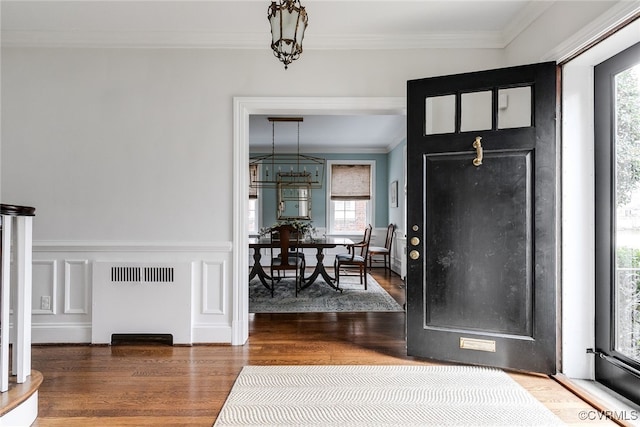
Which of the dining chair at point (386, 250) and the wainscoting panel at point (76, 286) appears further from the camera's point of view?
the dining chair at point (386, 250)

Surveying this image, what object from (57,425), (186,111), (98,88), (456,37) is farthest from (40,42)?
(456,37)

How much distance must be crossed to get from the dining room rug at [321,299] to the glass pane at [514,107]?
7.73 feet

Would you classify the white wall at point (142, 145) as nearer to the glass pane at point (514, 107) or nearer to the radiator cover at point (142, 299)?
the radiator cover at point (142, 299)

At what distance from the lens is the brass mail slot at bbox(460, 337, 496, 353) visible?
2451 millimetres

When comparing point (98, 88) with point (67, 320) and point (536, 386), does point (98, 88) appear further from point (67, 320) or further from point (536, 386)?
point (536, 386)

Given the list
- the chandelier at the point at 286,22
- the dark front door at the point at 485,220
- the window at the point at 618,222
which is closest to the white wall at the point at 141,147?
the dark front door at the point at 485,220

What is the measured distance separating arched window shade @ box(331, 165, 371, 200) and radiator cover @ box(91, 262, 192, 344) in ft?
16.4

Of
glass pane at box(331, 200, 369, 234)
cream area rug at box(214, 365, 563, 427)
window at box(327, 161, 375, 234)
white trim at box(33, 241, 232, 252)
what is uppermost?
window at box(327, 161, 375, 234)

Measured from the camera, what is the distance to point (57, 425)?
183 centimetres

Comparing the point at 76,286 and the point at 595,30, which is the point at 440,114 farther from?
the point at 76,286

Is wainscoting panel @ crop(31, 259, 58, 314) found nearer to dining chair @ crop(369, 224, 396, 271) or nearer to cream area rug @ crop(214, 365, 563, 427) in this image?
cream area rug @ crop(214, 365, 563, 427)

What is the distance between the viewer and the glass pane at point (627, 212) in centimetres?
204
